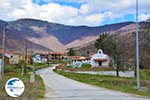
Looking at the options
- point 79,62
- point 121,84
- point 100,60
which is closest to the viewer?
point 121,84

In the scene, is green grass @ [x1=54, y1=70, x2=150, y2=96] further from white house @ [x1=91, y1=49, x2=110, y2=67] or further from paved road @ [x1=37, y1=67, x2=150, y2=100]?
white house @ [x1=91, y1=49, x2=110, y2=67]

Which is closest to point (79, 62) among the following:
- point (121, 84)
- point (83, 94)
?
point (121, 84)

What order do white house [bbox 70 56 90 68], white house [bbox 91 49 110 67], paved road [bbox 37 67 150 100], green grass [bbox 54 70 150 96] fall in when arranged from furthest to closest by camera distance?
white house [bbox 70 56 90 68], white house [bbox 91 49 110 67], green grass [bbox 54 70 150 96], paved road [bbox 37 67 150 100]

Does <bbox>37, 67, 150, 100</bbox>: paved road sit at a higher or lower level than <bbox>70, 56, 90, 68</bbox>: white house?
lower

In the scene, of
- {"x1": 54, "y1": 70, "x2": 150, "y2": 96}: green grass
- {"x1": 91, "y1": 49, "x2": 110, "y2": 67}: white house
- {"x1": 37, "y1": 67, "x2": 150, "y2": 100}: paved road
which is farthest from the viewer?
{"x1": 91, "y1": 49, "x2": 110, "y2": 67}: white house

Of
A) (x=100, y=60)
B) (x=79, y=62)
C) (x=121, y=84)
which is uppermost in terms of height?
(x=100, y=60)

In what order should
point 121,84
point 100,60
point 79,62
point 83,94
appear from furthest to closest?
point 79,62 → point 100,60 → point 121,84 → point 83,94

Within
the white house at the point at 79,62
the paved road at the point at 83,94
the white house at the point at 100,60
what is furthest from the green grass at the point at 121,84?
the white house at the point at 79,62

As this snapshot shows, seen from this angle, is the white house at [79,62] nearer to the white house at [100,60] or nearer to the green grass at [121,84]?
the white house at [100,60]

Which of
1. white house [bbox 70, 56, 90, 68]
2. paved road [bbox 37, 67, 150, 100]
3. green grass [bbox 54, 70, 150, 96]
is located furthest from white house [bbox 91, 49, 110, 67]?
paved road [bbox 37, 67, 150, 100]

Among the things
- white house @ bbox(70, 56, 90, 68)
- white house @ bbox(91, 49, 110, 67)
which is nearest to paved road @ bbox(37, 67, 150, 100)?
white house @ bbox(91, 49, 110, 67)

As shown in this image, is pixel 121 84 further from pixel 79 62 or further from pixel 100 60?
pixel 79 62

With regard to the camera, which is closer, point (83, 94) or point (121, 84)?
point (83, 94)

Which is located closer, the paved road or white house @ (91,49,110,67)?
the paved road
